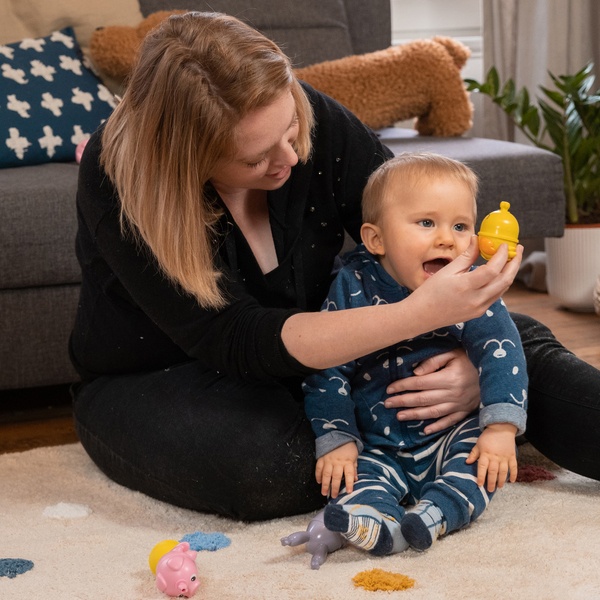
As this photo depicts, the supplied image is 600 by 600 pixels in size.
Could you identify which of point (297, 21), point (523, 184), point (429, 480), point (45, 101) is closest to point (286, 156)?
point (429, 480)

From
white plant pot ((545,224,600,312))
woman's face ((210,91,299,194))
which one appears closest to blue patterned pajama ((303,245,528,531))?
woman's face ((210,91,299,194))

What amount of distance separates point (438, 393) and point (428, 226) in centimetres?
24

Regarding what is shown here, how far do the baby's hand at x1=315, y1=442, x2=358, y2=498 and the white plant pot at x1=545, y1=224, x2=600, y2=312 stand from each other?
1.47 metres

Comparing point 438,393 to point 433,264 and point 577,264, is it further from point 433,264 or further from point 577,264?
point 577,264

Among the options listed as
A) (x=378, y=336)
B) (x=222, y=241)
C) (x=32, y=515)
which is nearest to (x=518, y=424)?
(x=378, y=336)

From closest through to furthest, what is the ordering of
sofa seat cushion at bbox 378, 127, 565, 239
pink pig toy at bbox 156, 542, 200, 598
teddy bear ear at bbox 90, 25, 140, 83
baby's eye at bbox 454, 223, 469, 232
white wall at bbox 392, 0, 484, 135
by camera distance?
pink pig toy at bbox 156, 542, 200, 598, baby's eye at bbox 454, 223, 469, 232, sofa seat cushion at bbox 378, 127, 565, 239, teddy bear ear at bbox 90, 25, 140, 83, white wall at bbox 392, 0, 484, 135

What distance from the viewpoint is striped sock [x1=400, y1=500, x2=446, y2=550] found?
1.24 metres

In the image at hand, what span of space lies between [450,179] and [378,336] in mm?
268

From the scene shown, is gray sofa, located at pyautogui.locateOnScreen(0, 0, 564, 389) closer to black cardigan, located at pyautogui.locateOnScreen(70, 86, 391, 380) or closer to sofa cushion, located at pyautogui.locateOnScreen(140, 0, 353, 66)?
sofa cushion, located at pyautogui.locateOnScreen(140, 0, 353, 66)

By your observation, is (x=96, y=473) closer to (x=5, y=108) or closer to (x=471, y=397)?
(x=471, y=397)

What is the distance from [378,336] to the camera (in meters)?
1.25

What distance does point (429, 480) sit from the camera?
142 centimetres

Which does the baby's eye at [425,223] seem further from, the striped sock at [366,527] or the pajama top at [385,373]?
the striped sock at [366,527]

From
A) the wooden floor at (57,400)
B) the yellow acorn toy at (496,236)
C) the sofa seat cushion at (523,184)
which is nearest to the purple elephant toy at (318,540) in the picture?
the yellow acorn toy at (496,236)
